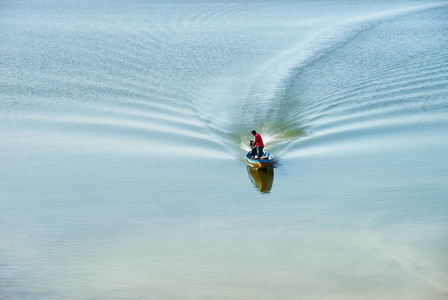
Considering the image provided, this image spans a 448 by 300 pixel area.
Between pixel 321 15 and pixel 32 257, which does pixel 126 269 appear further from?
pixel 321 15

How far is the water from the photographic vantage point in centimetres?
1203

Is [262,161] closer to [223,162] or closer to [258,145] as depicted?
[258,145]

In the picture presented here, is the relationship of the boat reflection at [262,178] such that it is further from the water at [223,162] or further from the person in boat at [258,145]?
the person in boat at [258,145]

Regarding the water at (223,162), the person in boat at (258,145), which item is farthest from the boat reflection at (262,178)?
the person in boat at (258,145)

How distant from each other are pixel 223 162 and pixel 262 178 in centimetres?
154

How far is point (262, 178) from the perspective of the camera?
17094mm

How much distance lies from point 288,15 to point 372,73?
13.8 m

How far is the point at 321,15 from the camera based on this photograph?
35.9 m

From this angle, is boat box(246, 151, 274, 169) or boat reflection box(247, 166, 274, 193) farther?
boat box(246, 151, 274, 169)

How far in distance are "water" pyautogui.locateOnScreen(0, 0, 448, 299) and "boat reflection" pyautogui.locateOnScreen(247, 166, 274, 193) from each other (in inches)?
2.5

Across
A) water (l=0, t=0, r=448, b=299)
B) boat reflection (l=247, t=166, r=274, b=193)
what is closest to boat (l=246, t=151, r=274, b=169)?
boat reflection (l=247, t=166, r=274, b=193)

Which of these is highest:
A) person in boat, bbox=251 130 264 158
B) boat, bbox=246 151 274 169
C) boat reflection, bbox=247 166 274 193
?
person in boat, bbox=251 130 264 158

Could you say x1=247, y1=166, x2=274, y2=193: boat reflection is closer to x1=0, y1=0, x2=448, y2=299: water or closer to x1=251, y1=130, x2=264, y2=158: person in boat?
x1=0, y1=0, x2=448, y2=299: water

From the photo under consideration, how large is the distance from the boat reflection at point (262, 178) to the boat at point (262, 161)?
143 mm
